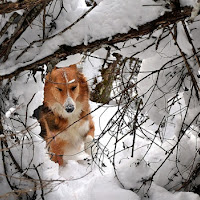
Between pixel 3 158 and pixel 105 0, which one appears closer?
pixel 105 0

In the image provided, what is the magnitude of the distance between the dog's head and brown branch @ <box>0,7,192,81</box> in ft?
6.73

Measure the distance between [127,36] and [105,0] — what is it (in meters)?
0.38

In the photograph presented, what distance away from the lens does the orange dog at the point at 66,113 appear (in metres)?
4.89

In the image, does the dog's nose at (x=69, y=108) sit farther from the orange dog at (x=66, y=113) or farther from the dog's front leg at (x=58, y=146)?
the dog's front leg at (x=58, y=146)

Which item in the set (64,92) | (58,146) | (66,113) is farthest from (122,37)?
(58,146)

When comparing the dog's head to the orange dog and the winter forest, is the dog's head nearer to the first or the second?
the orange dog

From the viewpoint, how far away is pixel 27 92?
3445mm

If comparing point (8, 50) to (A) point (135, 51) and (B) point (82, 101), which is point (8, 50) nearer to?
(A) point (135, 51)

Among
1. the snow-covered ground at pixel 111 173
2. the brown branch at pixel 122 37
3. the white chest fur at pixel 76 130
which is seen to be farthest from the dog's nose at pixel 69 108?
the brown branch at pixel 122 37

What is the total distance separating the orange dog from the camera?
4895 millimetres

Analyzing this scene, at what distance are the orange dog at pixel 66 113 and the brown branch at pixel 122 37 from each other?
202cm

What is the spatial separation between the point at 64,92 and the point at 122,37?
2592mm

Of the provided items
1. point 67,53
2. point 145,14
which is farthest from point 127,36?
point 67,53

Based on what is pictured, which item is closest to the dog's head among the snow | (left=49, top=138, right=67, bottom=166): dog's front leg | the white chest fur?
the white chest fur
